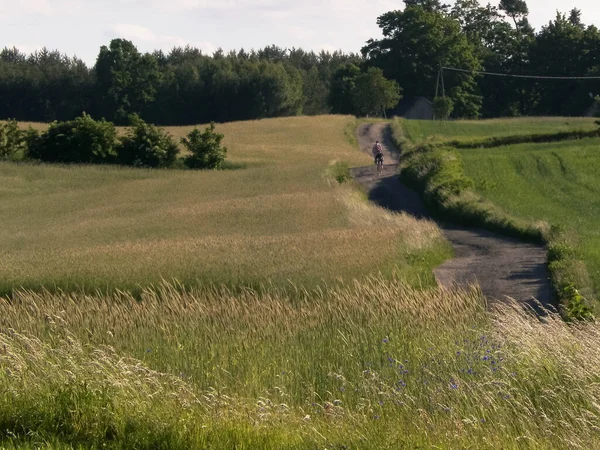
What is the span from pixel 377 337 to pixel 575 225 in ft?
56.2

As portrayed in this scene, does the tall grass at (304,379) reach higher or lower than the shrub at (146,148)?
higher

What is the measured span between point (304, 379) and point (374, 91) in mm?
90195

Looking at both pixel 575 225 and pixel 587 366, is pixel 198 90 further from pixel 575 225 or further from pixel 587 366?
pixel 587 366

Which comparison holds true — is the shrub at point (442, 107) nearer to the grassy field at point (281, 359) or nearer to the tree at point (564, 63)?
the tree at point (564, 63)

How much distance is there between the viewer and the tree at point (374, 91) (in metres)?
97.7

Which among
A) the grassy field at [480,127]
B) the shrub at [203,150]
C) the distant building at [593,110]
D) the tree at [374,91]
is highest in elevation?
the tree at [374,91]

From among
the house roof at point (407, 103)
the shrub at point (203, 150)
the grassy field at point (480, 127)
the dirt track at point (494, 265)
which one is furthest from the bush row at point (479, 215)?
the house roof at point (407, 103)

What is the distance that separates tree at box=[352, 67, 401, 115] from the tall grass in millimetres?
86274

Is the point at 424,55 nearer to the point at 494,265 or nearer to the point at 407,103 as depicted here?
the point at 407,103

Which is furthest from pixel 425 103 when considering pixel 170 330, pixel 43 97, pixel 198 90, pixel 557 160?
pixel 170 330

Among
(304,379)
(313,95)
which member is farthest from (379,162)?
(313,95)

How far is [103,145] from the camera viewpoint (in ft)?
189

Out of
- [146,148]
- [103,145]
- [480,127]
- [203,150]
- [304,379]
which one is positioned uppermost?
[304,379]

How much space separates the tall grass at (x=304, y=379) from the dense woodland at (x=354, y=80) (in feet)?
289
